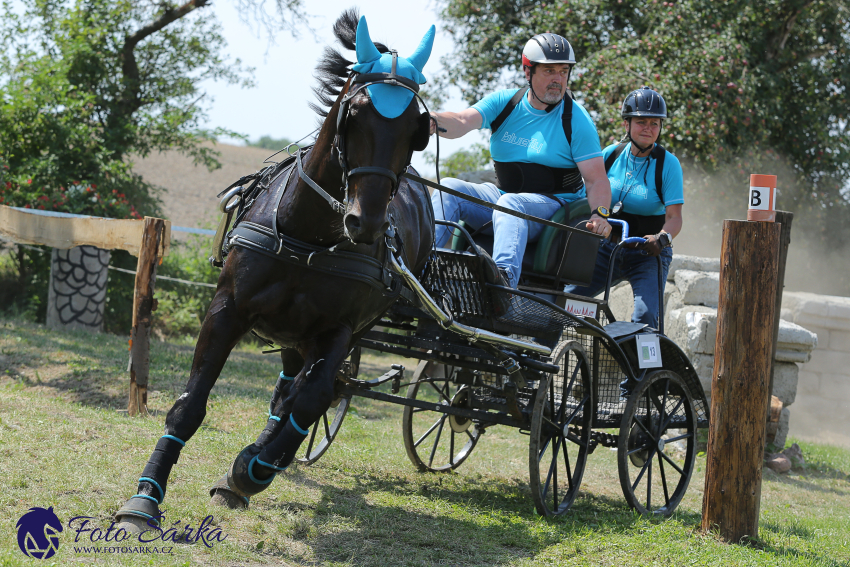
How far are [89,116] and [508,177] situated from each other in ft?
27.1

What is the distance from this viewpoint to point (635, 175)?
534 centimetres

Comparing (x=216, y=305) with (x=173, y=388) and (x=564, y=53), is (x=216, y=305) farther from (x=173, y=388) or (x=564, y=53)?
(x=173, y=388)

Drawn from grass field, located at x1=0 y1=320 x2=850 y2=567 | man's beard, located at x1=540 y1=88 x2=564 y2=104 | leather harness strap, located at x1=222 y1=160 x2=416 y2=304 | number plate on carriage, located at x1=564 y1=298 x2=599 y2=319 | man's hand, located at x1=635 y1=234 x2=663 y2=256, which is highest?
man's beard, located at x1=540 y1=88 x2=564 y2=104

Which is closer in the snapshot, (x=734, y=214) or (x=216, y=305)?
(x=216, y=305)

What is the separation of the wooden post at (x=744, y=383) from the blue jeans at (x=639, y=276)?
3.23 feet

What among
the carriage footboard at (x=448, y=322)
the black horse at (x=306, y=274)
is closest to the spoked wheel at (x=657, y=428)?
the carriage footboard at (x=448, y=322)

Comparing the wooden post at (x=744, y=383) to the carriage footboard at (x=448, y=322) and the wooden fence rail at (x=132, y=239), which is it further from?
the wooden fence rail at (x=132, y=239)

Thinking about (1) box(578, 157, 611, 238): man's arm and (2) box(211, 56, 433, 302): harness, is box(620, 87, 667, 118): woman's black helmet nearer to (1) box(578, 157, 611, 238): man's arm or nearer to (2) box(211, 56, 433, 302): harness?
(1) box(578, 157, 611, 238): man's arm

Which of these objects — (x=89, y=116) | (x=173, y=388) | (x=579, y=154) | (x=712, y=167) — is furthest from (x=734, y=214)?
(x=89, y=116)

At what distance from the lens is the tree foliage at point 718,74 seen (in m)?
10.7

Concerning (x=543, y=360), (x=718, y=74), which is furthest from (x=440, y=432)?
(x=718, y=74)

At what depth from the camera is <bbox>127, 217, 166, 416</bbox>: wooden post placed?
559 cm

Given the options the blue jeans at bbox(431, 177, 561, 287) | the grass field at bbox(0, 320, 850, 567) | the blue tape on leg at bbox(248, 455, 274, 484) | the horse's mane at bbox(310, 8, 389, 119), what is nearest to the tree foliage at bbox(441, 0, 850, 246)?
the grass field at bbox(0, 320, 850, 567)

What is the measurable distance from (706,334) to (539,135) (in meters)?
3.64
